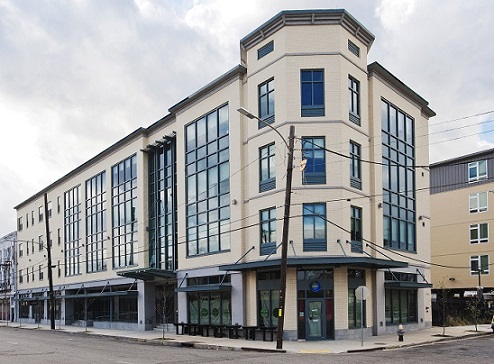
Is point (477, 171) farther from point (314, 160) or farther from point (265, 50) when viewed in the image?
point (265, 50)

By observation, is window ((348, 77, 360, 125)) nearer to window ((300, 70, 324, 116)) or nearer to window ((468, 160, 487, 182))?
window ((300, 70, 324, 116))

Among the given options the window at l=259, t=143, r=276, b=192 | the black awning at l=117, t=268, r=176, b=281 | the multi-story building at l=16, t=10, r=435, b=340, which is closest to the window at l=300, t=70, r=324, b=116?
the multi-story building at l=16, t=10, r=435, b=340

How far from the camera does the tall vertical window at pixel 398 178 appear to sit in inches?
1400

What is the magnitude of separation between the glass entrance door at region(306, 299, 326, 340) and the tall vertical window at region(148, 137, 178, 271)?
45.5ft

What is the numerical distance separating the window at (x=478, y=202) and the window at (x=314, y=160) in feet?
92.8

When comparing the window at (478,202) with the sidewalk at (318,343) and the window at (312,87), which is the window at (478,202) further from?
the window at (312,87)

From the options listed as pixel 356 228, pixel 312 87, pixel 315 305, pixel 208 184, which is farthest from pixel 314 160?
pixel 208 184

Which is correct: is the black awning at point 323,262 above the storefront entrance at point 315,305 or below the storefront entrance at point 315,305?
above

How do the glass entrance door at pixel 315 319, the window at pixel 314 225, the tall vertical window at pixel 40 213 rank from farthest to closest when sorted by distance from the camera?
1. the tall vertical window at pixel 40 213
2. the window at pixel 314 225
3. the glass entrance door at pixel 315 319

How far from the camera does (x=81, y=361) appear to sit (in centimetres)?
2098

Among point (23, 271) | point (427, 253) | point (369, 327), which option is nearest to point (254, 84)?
point (369, 327)

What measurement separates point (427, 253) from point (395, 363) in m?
22.6

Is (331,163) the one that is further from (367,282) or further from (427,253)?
(427,253)

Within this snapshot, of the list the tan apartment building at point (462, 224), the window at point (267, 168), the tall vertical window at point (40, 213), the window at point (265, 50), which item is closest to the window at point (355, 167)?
the window at point (267, 168)
